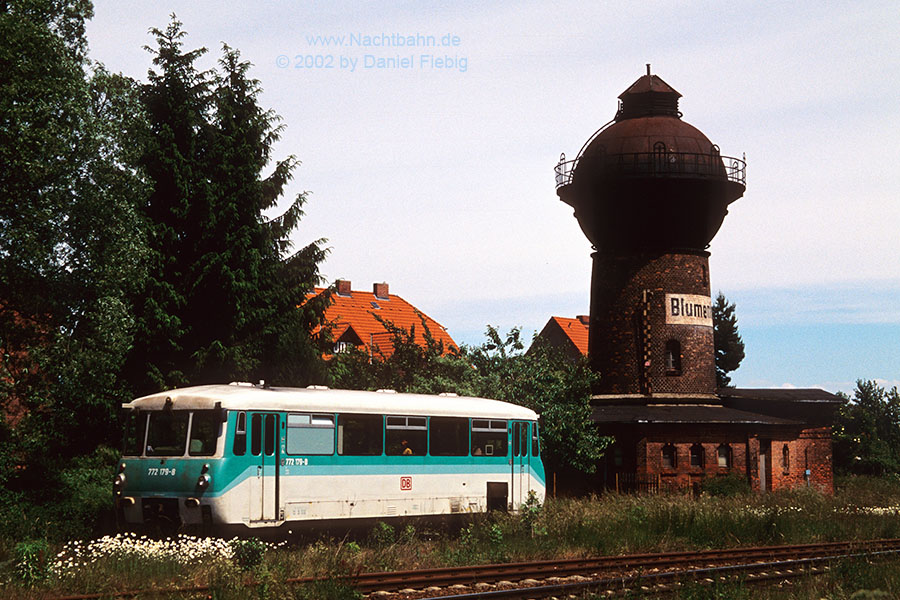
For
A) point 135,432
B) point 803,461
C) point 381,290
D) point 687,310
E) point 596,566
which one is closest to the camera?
point 596,566

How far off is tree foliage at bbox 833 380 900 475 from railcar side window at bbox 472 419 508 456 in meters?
36.6

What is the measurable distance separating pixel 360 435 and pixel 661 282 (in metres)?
20.8

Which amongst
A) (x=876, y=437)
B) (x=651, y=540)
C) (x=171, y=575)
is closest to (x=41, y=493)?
(x=171, y=575)

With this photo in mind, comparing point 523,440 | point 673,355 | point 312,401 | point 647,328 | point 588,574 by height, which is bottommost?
point 588,574

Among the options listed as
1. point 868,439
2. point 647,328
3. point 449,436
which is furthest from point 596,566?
point 868,439

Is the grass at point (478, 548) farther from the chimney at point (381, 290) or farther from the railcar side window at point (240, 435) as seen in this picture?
the chimney at point (381, 290)

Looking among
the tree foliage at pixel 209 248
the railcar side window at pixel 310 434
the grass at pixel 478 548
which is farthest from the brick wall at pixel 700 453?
the railcar side window at pixel 310 434

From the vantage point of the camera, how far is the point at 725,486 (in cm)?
3350

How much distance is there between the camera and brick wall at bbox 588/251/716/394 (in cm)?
3700

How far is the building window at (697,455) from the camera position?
116 ft

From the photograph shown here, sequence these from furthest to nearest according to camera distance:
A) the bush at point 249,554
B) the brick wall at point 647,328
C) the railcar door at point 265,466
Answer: the brick wall at point 647,328 < the railcar door at point 265,466 < the bush at point 249,554

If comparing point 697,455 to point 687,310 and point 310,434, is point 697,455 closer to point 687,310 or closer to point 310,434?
point 687,310

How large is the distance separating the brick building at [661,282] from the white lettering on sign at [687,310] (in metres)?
0.04

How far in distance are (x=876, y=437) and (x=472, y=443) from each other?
41.2 m
